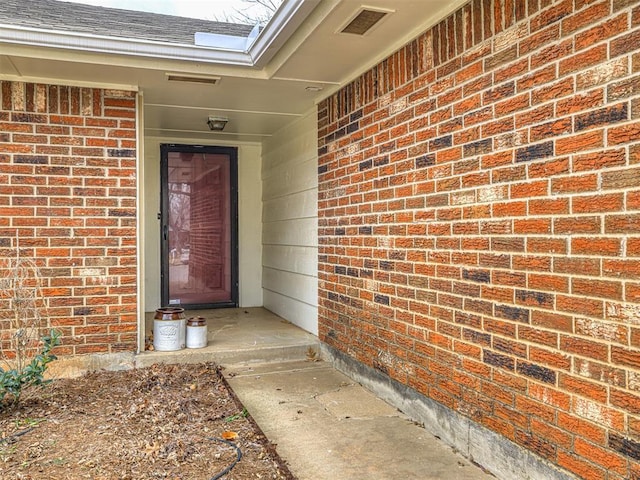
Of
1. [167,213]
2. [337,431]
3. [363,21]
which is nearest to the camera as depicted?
[363,21]

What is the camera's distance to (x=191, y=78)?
4035mm

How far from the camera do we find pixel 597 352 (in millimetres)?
1944

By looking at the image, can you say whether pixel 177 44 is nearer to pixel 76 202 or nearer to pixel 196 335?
pixel 76 202

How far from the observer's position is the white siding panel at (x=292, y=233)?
16.9ft

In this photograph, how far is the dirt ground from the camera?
2449mm

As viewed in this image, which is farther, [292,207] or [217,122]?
[292,207]

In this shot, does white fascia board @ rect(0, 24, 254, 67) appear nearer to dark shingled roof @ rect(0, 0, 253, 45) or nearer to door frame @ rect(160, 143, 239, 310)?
dark shingled roof @ rect(0, 0, 253, 45)

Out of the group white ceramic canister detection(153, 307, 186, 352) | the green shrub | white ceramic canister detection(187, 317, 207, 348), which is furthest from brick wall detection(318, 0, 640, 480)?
the green shrub

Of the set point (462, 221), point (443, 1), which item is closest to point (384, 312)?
point (462, 221)

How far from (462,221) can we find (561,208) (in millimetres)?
685

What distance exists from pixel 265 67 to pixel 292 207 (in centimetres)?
206

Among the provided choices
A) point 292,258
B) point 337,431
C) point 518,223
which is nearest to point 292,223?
point 292,258

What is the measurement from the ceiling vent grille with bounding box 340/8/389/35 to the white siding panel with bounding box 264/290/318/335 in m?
2.73

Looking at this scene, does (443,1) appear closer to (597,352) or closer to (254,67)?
(254,67)
